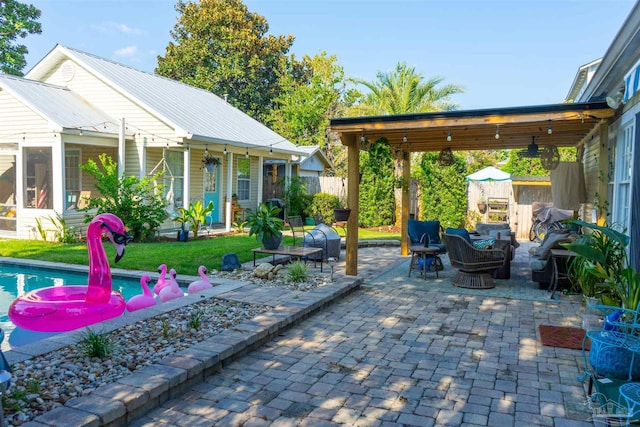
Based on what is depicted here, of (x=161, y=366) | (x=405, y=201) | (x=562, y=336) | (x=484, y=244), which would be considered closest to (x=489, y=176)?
(x=405, y=201)

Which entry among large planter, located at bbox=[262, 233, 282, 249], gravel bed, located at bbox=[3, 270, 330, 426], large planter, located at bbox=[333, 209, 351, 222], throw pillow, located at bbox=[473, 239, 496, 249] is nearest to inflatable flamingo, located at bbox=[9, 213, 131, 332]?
gravel bed, located at bbox=[3, 270, 330, 426]

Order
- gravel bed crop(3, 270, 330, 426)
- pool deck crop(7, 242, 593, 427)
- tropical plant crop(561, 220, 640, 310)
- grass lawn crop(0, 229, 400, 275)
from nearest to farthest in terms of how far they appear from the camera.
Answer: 1. gravel bed crop(3, 270, 330, 426)
2. pool deck crop(7, 242, 593, 427)
3. tropical plant crop(561, 220, 640, 310)
4. grass lawn crop(0, 229, 400, 275)

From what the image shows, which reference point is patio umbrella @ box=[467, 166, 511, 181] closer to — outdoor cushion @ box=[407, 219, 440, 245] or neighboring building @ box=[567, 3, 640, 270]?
outdoor cushion @ box=[407, 219, 440, 245]

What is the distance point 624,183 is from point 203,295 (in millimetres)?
5769

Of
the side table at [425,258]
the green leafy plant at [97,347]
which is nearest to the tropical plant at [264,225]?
the side table at [425,258]

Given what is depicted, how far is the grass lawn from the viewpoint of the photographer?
8711 millimetres

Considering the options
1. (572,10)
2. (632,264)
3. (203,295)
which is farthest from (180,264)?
(572,10)

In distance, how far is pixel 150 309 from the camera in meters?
5.46

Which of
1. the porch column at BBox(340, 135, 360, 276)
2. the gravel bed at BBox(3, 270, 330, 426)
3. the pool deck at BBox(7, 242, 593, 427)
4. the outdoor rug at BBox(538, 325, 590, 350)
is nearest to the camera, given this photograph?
the gravel bed at BBox(3, 270, 330, 426)

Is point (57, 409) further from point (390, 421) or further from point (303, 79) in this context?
point (303, 79)

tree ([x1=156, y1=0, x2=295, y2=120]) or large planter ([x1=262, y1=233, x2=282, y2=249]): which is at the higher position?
tree ([x1=156, y1=0, x2=295, y2=120])

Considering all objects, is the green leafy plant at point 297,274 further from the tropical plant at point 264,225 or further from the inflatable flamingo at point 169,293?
the inflatable flamingo at point 169,293

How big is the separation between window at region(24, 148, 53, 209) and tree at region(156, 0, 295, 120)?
65.2 feet

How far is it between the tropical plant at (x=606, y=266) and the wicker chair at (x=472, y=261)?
1105mm
